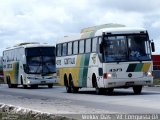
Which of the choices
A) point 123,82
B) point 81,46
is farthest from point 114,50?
point 81,46

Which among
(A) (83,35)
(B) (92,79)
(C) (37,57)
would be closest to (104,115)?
(B) (92,79)

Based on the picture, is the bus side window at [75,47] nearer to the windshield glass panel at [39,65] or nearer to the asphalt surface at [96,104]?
the asphalt surface at [96,104]

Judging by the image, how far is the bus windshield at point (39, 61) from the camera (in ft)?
139

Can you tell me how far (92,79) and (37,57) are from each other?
15.0m

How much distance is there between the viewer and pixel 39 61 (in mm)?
42344

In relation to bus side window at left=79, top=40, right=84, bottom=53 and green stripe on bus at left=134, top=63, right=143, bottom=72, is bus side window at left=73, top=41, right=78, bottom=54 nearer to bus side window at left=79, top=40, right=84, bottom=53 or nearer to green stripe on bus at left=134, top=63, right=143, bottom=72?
bus side window at left=79, top=40, right=84, bottom=53

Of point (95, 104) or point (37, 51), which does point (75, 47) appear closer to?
point (95, 104)

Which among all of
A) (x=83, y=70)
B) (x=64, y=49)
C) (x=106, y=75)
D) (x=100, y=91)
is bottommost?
(x=100, y=91)

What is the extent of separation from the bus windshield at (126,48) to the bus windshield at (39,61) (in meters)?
16.7

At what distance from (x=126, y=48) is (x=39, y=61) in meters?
17.2

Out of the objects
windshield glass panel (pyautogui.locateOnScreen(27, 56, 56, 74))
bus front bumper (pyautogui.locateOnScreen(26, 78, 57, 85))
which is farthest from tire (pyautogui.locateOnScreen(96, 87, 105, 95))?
bus front bumper (pyautogui.locateOnScreen(26, 78, 57, 85))

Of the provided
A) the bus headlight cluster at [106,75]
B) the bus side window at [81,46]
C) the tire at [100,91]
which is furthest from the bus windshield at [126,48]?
the bus side window at [81,46]

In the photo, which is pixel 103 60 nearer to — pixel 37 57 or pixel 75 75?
pixel 75 75

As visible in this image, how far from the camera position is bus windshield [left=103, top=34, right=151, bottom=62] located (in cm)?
2594
